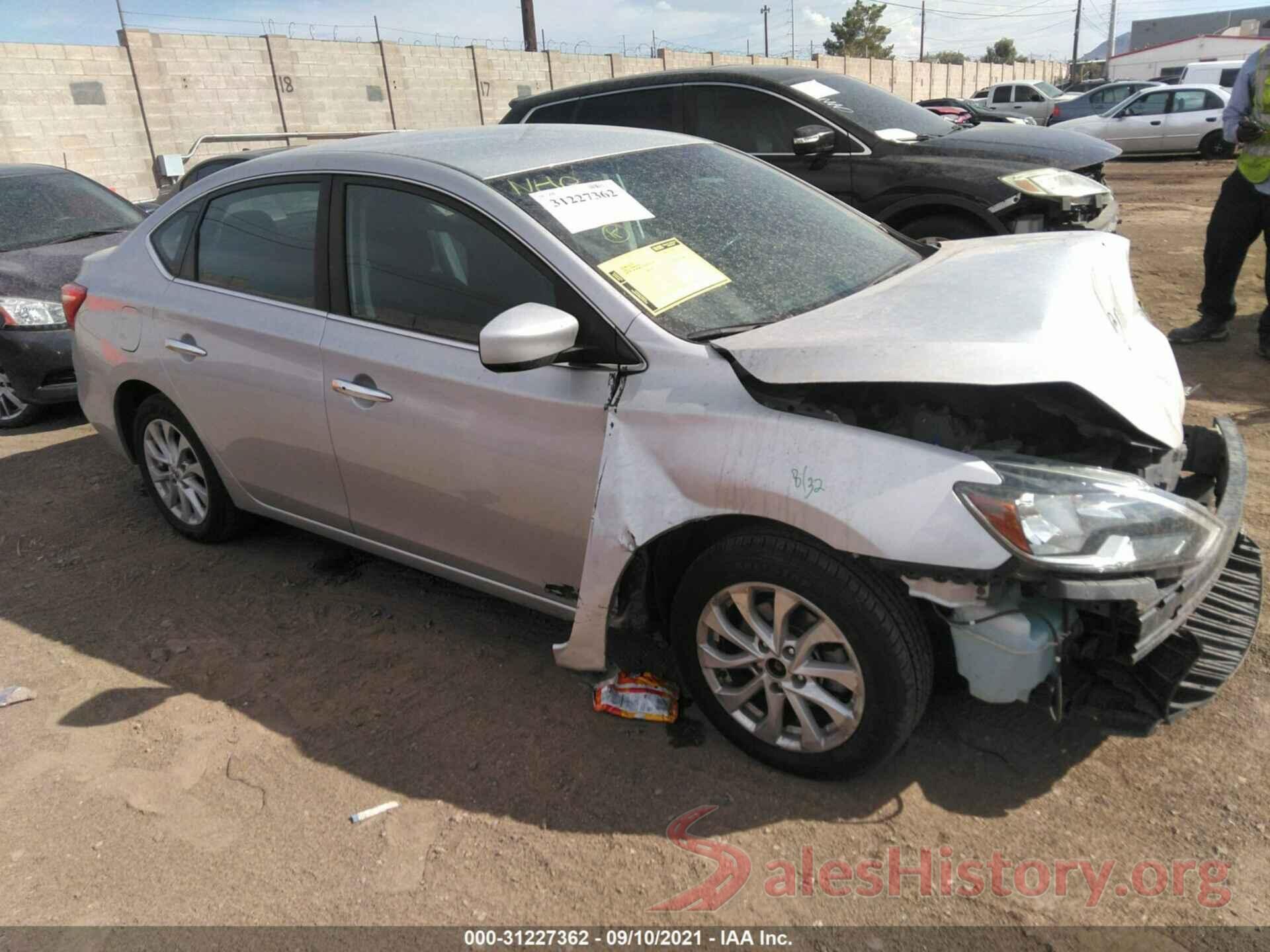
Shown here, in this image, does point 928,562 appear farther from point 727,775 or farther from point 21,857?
point 21,857

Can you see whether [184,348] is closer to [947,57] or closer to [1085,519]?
[1085,519]

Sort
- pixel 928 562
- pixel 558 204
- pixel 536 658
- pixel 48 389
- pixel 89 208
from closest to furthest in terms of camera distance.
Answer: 1. pixel 928 562
2. pixel 558 204
3. pixel 536 658
4. pixel 48 389
5. pixel 89 208

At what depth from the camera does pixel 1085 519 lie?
7.32 feet

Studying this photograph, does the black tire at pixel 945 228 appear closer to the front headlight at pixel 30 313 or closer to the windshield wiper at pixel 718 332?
the windshield wiper at pixel 718 332

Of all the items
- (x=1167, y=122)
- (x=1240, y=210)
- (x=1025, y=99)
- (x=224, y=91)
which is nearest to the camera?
(x=1240, y=210)

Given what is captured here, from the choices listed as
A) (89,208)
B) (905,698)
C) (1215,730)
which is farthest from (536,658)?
(89,208)

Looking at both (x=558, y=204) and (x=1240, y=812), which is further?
(x=558, y=204)

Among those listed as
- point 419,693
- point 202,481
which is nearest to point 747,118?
point 202,481

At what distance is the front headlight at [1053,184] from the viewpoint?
5957 millimetres

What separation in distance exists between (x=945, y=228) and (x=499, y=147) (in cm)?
384

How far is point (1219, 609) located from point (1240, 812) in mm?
542

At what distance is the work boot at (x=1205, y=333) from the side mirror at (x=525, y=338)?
17.9ft

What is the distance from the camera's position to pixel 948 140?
6.52 metres

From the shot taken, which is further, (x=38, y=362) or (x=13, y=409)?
(x=13, y=409)
